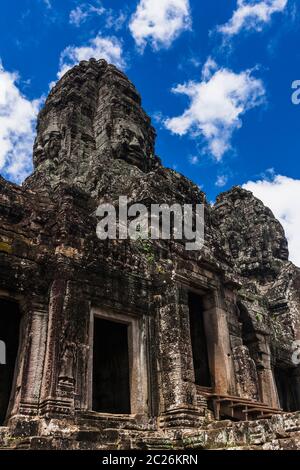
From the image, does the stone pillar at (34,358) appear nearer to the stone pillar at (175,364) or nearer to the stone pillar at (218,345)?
the stone pillar at (175,364)

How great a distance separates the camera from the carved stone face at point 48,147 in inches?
853

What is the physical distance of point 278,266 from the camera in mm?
24078

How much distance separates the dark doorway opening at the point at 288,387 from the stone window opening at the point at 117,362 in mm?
8625

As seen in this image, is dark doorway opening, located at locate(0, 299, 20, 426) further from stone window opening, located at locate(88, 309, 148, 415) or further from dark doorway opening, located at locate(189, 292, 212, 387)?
dark doorway opening, located at locate(189, 292, 212, 387)

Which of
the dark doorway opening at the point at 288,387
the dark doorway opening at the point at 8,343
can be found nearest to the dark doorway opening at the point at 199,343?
the dark doorway opening at the point at 8,343

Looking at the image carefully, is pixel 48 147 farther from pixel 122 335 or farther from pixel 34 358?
pixel 34 358

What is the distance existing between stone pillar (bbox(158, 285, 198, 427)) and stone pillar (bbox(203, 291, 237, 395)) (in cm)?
157

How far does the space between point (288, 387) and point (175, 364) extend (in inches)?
415

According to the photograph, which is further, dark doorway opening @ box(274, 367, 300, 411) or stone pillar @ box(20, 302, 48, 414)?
dark doorway opening @ box(274, 367, 300, 411)

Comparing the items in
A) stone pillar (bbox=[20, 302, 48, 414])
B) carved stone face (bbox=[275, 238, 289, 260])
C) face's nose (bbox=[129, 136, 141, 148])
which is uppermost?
face's nose (bbox=[129, 136, 141, 148])

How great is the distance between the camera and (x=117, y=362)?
39.4 feet

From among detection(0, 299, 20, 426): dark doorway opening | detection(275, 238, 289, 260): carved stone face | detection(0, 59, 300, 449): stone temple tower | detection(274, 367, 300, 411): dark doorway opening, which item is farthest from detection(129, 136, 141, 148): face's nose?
detection(0, 299, 20, 426): dark doorway opening

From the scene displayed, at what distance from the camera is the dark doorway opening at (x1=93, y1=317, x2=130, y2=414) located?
11.6 meters
